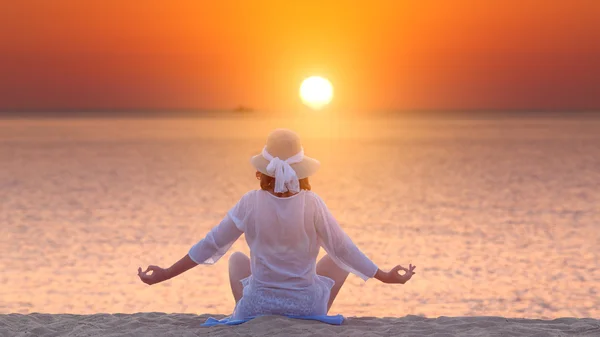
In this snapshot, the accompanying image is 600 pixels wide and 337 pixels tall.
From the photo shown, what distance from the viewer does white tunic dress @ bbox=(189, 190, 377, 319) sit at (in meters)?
5.79

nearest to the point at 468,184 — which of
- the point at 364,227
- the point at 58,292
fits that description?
the point at 364,227

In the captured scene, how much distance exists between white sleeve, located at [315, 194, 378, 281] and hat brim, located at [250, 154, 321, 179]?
0.20 m

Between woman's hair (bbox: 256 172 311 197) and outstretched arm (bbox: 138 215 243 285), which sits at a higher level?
woman's hair (bbox: 256 172 311 197)

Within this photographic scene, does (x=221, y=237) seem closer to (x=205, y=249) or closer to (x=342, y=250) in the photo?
(x=205, y=249)

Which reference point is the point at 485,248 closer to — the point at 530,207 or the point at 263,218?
the point at 530,207

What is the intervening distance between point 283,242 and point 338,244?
0.35 metres

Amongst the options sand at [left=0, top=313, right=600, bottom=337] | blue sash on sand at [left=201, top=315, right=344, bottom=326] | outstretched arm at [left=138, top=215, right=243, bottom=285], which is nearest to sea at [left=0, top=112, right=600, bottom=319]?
sand at [left=0, top=313, right=600, bottom=337]

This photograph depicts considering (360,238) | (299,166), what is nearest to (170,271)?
(299,166)

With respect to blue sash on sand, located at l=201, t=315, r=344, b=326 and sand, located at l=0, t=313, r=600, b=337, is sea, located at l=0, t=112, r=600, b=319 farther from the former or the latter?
blue sash on sand, located at l=201, t=315, r=344, b=326

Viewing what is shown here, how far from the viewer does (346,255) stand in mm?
5945

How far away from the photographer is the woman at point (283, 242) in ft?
18.9

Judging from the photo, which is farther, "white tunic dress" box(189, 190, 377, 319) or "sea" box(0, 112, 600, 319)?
"sea" box(0, 112, 600, 319)

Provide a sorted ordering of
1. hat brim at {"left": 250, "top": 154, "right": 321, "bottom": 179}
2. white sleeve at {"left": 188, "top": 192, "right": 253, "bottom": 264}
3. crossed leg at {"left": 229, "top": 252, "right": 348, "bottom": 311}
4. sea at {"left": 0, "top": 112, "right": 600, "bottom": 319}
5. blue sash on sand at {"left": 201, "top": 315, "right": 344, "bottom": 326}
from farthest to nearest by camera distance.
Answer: sea at {"left": 0, "top": 112, "right": 600, "bottom": 319}, crossed leg at {"left": 229, "top": 252, "right": 348, "bottom": 311}, blue sash on sand at {"left": 201, "top": 315, "right": 344, "bottom": 326}, white sleeve at {"left": 188, "top": 192, "right": 253, "bottom": 264}, hat brim at {"left": 250, "top": 154, "right": 321, "bottom": 179}

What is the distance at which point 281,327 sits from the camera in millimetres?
5832
